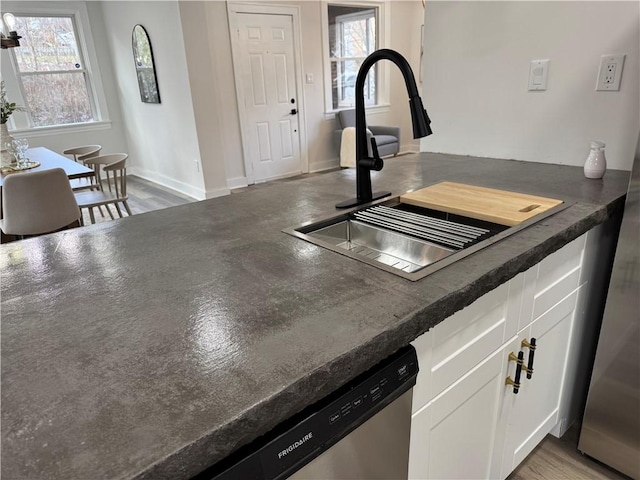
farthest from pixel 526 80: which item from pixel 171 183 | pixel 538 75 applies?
pixel 171 183

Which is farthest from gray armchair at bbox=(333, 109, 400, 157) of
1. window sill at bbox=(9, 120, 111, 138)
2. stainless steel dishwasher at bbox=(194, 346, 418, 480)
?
stainless steel dishwasher at bbox=(194, 346, 418, 480)

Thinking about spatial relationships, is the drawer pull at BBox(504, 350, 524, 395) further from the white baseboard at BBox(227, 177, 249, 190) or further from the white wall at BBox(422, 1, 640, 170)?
the white baseboard at BBox(227, 177, 249, 190)

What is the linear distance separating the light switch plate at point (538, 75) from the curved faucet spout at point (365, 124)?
0.92 metres

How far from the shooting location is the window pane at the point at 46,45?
564 centimetres

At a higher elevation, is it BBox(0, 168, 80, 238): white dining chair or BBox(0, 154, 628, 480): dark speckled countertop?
BBox(0, 154, 628, 480): dark speckled countertop

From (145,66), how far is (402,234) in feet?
17.2

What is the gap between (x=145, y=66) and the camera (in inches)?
212

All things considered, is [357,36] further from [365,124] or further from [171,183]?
[365,124]

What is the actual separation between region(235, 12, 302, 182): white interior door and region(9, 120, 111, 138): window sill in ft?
8.08

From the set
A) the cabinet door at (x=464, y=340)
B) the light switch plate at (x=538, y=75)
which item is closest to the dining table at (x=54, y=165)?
the light switch plate at (x=538, y=75)

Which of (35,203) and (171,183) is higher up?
(35,203)

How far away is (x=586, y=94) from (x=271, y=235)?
1.46 metres

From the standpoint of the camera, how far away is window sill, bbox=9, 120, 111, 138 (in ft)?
19.0

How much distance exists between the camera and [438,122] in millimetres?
2316
